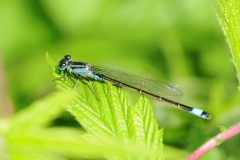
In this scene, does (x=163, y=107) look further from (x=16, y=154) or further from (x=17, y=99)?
(x=16, y=154)

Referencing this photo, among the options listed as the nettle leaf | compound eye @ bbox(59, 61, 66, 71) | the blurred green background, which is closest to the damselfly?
compound eye @ bbox(59, 61, 66, 71)

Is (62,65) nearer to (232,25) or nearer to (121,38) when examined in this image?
(232,25)

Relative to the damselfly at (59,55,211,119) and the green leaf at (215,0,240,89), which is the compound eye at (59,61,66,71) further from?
the green leaf at (215,0,240,89)

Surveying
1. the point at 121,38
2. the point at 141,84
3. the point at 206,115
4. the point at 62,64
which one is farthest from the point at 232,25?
the point at 121,38

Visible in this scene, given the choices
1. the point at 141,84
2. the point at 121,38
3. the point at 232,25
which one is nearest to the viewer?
the point at 232,25

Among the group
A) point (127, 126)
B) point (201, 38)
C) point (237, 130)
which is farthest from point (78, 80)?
point (201, 38)

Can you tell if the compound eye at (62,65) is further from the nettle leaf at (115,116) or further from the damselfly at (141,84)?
the nettle leaf at (115,116)
